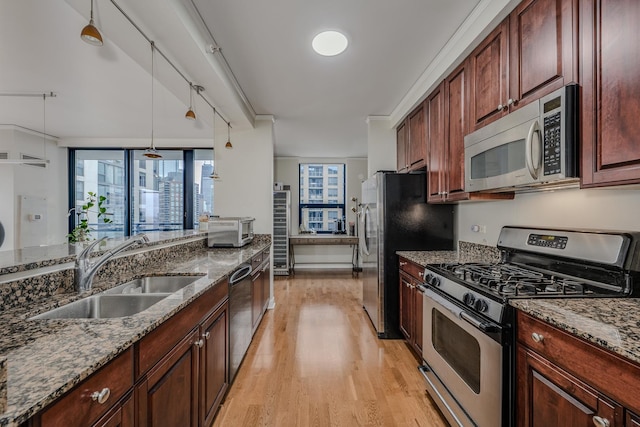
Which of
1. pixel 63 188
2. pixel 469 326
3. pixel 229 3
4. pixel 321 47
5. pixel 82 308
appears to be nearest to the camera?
pixel 82 308

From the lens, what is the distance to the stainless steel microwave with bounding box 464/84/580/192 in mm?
1327

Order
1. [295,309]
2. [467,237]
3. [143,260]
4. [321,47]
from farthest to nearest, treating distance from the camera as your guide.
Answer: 1. [295,309]
2. [467,237]
3. [321,47]
4. [143,260]

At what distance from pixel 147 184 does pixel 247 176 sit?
299 centimetres

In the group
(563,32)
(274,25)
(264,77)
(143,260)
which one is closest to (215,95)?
(264,77)

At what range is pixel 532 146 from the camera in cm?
148

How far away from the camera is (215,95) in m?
2.93

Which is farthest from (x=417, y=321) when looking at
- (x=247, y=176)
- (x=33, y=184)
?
(x=33, y=184)

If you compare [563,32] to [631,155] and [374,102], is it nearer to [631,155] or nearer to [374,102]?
[631,155]

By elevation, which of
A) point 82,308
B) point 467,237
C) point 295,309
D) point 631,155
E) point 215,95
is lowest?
point 295,309

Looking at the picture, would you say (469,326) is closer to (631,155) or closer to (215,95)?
(631,155)

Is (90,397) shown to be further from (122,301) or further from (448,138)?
(448,138)

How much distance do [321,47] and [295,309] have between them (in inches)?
119

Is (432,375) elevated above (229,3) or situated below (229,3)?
below

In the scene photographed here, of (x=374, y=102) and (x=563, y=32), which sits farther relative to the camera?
(x=374, y=102)
